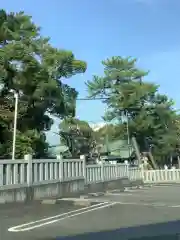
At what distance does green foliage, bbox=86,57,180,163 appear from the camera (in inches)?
1534

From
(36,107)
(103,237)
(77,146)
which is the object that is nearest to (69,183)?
(36,107)

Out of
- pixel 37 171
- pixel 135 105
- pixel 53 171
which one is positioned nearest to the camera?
pixel 37 171

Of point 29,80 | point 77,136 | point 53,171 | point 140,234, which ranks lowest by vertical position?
point 140,234

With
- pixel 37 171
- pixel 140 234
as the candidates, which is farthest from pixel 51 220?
pixel 37 171

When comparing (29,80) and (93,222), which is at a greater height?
(29,80)

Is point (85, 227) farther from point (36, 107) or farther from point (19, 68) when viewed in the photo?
point (36, 107)

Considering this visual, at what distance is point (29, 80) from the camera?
25422 mm

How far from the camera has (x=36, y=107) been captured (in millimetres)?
27719

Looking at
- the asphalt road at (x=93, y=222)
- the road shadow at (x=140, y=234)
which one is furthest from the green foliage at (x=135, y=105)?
the road shadow at (x=140, y=234)

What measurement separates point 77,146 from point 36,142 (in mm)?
14036

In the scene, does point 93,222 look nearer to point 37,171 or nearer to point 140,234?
point 140,234

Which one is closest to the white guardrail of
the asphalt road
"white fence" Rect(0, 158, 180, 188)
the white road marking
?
"white fence" Rect(0, 158, 180, 188)

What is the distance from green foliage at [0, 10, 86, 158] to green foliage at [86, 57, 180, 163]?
30.5ft

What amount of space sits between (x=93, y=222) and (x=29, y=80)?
53.1ft
